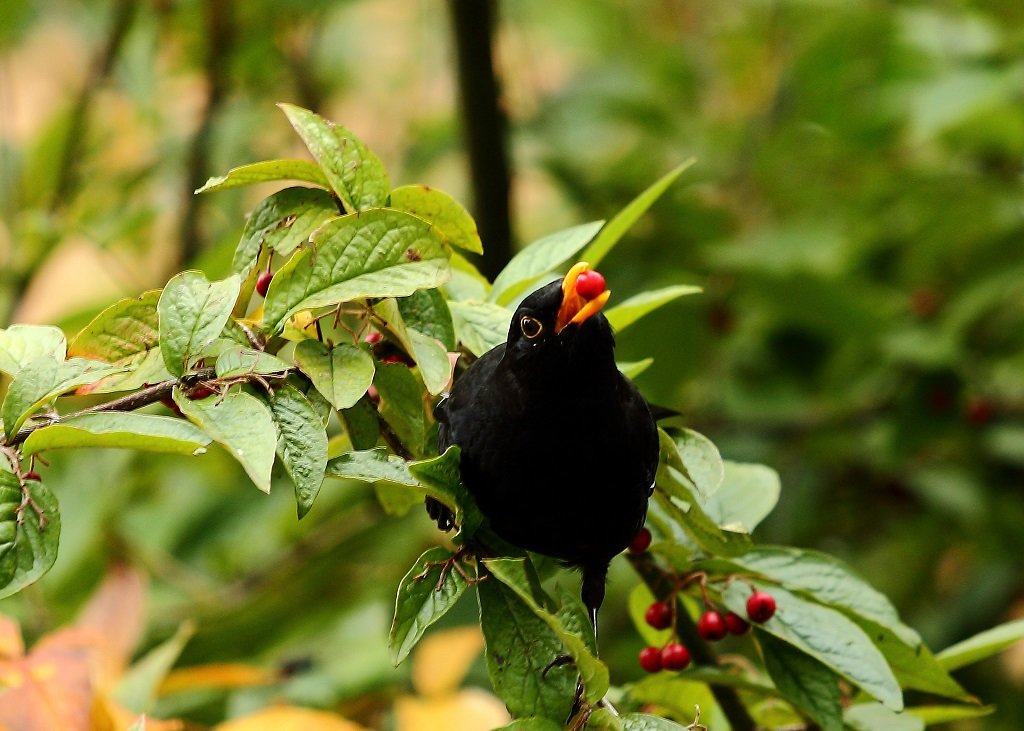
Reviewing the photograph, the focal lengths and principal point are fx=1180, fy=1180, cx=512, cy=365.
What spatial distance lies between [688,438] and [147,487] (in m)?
1.76

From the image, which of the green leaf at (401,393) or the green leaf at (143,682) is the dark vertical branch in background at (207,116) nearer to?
the green leaf at (143,682)

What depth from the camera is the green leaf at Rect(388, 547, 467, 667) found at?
73 centimetres

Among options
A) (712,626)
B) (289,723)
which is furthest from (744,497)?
(289,723)

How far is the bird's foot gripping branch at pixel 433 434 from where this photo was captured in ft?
2.39

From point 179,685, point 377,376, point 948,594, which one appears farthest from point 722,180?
point 377,376

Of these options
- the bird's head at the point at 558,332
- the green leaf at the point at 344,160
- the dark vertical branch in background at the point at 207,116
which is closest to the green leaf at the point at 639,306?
the bird's head at the point at 558,332

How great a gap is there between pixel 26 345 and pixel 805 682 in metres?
0.62

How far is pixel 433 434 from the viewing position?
0.94 meters

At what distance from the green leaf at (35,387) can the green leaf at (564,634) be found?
0.94 feet

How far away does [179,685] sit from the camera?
4.36 feet

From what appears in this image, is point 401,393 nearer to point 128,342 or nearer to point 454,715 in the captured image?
point 128,342

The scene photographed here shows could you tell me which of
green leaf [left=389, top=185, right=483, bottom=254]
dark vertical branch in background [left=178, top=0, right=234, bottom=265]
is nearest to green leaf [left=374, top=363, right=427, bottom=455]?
green leaf [left=389, top=185, right=483, bottom=254]

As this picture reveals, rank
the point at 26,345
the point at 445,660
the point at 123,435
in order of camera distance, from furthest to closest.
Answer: the point at 445,660 < the point at 26,345 < the point at 123,435

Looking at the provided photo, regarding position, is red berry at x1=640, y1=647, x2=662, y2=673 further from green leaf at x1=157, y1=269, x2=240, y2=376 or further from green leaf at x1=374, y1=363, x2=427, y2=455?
green leaf at x1=157, y1=269, x2=240, y2=376
